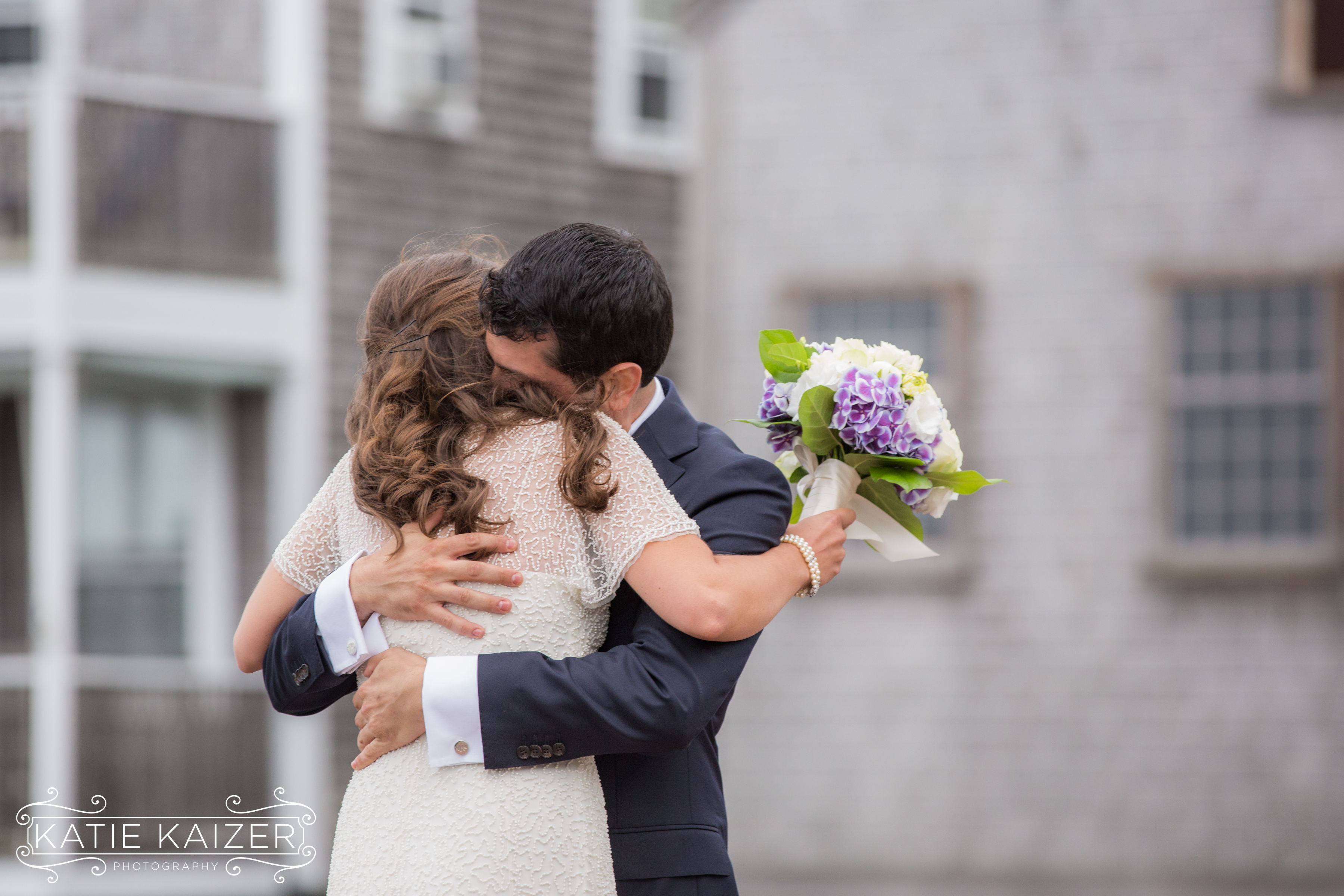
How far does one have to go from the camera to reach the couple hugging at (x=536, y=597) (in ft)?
7.77

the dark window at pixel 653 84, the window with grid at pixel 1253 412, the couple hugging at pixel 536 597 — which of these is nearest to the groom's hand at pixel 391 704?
the couple hugging at pixel 536 597

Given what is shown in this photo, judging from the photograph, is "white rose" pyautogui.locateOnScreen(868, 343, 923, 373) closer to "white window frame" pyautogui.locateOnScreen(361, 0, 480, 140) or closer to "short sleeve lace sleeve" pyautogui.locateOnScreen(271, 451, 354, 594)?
"short sleeve lace sleeve" pyautogui.locateOnScreen(271, 451, 354, 594)

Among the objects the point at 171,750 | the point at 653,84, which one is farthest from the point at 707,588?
the point at 653,84

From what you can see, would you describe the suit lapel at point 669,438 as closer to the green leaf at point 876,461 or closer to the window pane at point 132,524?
the green leaf at point 876,461

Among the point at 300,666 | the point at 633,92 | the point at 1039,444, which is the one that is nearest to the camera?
the point at 300,666

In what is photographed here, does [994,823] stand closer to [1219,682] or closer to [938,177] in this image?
[1219,682]

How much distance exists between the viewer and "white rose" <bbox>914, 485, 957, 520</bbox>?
2.90 meters

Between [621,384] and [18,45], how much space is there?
11.0 meters

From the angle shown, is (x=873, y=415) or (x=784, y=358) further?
(x=784, y=358)

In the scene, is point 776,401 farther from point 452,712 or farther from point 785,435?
point 452,712

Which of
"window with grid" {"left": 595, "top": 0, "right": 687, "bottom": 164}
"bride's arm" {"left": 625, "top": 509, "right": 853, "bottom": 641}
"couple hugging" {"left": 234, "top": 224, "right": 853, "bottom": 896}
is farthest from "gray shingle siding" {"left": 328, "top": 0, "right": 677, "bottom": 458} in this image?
"bride's arm" {"left": 625, "top": 509, "right": 853, "bottom": 641}

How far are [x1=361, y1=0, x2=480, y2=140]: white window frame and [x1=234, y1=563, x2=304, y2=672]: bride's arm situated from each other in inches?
388

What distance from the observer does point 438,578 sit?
2.38m

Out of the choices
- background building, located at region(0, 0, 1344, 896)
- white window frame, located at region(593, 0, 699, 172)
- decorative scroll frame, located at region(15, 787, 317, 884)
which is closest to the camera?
decorative scroll frame, located at region(15, 787, 317, 884)
